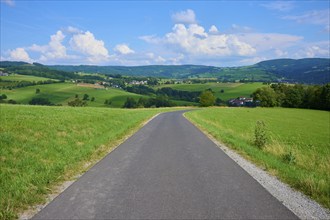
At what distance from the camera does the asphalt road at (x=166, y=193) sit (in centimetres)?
644

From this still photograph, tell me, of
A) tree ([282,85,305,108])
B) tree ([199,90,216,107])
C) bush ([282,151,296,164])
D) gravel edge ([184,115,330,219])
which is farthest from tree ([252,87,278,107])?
gravel edge ([184,115,330,219])

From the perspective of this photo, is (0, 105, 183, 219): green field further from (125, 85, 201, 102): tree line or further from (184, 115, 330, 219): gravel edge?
(125, 85, 201, 102): tree line

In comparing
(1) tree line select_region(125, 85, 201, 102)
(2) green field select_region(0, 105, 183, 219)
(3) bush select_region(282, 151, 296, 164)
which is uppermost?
(2) green field select_region(0, 105, 183, 219)

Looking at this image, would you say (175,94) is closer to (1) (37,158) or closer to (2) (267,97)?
(2) (267,97)

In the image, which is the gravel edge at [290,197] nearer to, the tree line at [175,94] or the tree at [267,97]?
the tree at [267,97]

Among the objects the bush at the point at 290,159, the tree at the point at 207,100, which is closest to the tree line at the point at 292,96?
the tree at the point at 207,100

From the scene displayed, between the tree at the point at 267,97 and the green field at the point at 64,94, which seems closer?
the tree at the point at 267,97

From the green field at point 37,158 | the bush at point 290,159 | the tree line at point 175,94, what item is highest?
the green field at point 37,158

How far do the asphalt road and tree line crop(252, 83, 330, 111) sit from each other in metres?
105

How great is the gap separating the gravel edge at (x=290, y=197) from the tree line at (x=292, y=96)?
4090 inches

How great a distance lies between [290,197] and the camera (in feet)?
24.9

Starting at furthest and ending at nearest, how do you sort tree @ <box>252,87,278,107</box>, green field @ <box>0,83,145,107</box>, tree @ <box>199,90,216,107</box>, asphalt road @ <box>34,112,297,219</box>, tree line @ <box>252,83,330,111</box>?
green field @ <box>0,83,145,107</box> < tree @ <box>199,90,216,107</box> < tree @ <box>252,87,278,107</box> < tree line @ <box>252,83,330,111</box> < asphalt road @ <box>34,112,297,219</box>

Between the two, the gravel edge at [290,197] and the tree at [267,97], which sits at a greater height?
the gravel edge at [290,197]

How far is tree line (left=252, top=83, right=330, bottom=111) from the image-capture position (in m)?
104
